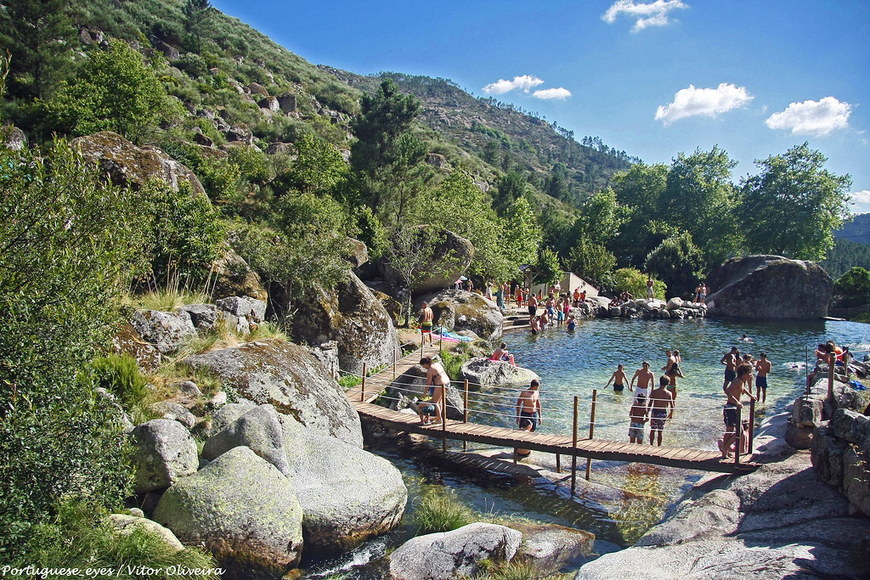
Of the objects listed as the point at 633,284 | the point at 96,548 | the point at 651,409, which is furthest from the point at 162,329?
the point at 633,284

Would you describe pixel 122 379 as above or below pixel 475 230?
below

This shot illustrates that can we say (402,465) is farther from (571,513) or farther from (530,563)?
(530,563)

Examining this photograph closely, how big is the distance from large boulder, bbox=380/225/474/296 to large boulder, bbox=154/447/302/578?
2153cm

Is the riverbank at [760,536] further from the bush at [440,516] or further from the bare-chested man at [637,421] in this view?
the bare-chested man at [637,421]

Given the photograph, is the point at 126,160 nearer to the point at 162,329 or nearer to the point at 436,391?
the point at 162,329

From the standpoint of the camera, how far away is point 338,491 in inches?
351

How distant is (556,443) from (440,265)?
18.6 meters

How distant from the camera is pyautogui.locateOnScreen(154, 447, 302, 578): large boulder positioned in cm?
727

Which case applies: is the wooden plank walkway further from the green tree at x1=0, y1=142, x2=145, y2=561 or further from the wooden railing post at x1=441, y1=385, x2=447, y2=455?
the green tree at x1=0, y1=142, x2=145, y2=561

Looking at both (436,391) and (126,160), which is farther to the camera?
(126,160)

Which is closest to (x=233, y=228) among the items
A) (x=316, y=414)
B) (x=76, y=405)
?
(x=316, y=414)

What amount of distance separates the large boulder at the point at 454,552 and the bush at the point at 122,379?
494 centimetres

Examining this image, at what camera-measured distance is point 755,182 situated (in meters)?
57.5

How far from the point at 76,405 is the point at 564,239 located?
5770cm
